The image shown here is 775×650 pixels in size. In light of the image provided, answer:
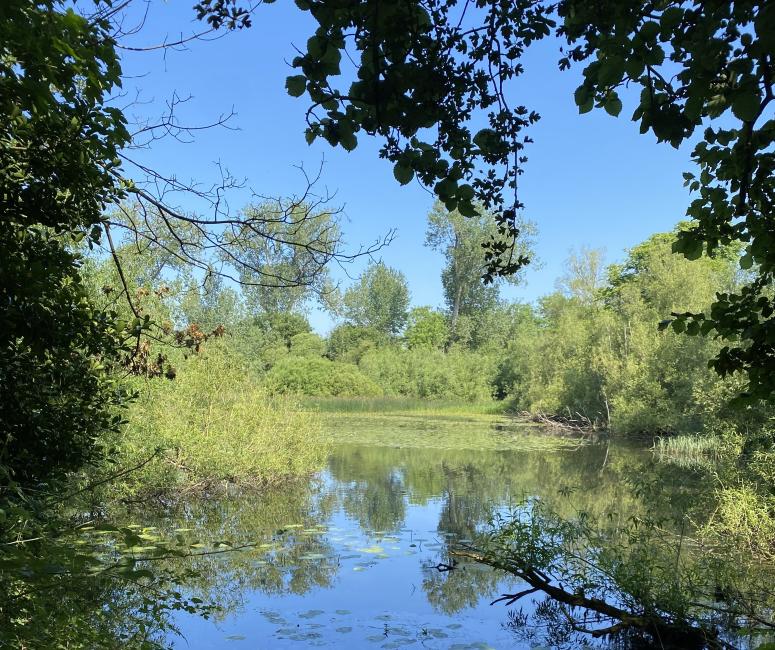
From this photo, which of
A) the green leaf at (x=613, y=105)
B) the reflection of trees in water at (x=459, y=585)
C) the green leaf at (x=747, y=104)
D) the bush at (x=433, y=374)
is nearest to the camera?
the green leaf at (x=747, y=104)

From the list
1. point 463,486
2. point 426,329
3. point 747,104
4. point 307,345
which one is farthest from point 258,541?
point 426,329

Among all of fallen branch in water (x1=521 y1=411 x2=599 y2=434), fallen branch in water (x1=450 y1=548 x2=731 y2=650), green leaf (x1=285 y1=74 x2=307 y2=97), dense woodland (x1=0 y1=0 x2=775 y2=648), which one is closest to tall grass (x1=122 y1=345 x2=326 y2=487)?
dense woodland (x1=0 y1=0 x2=775 y2=648)

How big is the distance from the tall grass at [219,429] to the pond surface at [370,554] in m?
0.54

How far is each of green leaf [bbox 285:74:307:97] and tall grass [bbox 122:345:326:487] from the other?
7.56m

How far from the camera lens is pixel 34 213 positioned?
→ 3465 millimetres

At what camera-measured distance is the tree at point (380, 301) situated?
171 ft

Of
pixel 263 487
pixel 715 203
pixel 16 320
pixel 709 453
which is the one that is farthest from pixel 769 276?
pixel 709 453

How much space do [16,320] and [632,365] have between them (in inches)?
889

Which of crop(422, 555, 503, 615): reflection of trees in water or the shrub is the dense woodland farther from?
the shrub

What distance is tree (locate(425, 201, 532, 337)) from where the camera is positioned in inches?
1816

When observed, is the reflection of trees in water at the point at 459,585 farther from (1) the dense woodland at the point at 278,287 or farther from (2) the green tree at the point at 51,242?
(2) the green tree at the point at 51,242

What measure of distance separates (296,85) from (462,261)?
47396 mm

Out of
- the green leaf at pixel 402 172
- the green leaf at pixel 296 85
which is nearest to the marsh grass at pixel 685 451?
the green leaf at pixel 402 172

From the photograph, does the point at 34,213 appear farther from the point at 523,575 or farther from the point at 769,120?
the point at 523,575
